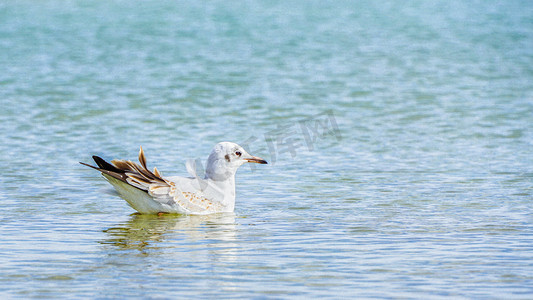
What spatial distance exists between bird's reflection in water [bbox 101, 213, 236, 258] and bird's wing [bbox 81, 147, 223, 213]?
5.9 inches

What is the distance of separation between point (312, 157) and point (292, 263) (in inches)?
283

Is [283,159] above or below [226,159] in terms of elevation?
above

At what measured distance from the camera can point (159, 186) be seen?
11961 mm

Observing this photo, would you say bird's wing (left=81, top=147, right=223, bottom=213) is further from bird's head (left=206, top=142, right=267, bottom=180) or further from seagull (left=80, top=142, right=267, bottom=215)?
bird's head (left=206, top=142, right=267, bottom=180)

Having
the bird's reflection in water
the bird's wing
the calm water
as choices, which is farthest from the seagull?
→ the calm water

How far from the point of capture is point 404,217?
1145cm

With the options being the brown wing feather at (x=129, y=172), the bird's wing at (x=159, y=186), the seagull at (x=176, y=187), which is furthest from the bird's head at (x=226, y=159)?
the brown wing feather at (x=129, y=172)

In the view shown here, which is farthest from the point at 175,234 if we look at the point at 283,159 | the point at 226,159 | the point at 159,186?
the point at 283,159

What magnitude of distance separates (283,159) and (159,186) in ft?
14.1

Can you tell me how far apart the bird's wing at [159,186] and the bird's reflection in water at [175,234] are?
0.15 m

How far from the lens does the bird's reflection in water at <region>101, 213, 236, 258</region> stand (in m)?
9.93

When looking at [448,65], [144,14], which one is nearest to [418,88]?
[448,65]

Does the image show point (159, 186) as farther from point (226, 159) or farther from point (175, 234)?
point (175, 234)

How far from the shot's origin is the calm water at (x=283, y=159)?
8711 mm
